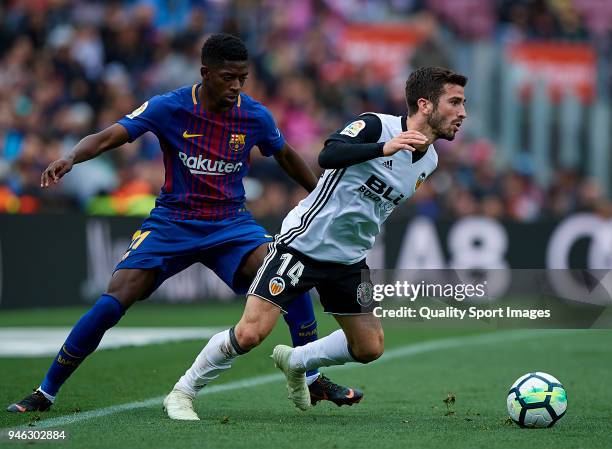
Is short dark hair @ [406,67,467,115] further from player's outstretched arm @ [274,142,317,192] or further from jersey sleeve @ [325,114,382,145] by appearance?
player's outstretched arm @ [274,142,317,192]

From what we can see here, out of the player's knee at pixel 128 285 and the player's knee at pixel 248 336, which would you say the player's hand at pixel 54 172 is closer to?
the player's knee at pixel 128 285

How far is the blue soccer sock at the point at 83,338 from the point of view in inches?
273

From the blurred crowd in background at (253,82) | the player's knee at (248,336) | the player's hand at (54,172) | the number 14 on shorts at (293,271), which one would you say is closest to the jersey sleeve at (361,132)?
the number 14 on shorts at (293,271)

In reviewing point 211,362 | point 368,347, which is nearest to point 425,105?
point 368,347

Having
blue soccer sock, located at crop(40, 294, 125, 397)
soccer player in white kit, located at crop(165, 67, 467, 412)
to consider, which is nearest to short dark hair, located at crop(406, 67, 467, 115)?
soccer player in white kit, located at crop(165, 67, 467, 412)

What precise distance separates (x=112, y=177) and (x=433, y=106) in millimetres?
9690

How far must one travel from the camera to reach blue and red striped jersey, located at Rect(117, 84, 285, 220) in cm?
718

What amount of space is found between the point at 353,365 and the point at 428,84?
417cm

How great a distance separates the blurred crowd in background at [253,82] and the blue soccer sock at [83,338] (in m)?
7.96

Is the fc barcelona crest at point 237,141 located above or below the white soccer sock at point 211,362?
above

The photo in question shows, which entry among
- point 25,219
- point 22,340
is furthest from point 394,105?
point 22,340

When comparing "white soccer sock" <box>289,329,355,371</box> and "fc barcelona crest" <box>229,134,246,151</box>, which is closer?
"white soccer sock" <box>289,329,355,371</box>

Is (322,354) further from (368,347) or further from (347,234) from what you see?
(347,234)

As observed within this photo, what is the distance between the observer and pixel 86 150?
6.77 metres
